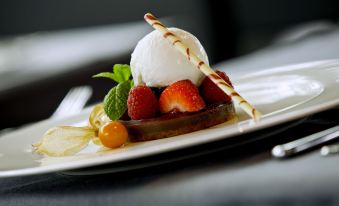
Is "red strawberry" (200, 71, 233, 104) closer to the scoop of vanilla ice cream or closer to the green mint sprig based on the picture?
the scoop of vanilla ice cream

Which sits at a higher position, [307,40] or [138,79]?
[138,79]

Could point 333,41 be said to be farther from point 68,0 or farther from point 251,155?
point 68,0

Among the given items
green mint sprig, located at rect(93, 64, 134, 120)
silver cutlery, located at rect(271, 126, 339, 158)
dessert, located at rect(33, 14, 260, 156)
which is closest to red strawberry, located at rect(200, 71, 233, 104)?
dessert, located at rect(33, 14, 260, 156)

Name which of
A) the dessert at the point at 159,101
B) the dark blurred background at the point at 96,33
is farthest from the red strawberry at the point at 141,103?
the dark blurred background at the point at 96,33

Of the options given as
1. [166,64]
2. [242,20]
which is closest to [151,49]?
[166,64]

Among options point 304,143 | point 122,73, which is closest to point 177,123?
point 122,73

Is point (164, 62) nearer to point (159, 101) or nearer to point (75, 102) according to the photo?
point (159, 101)
